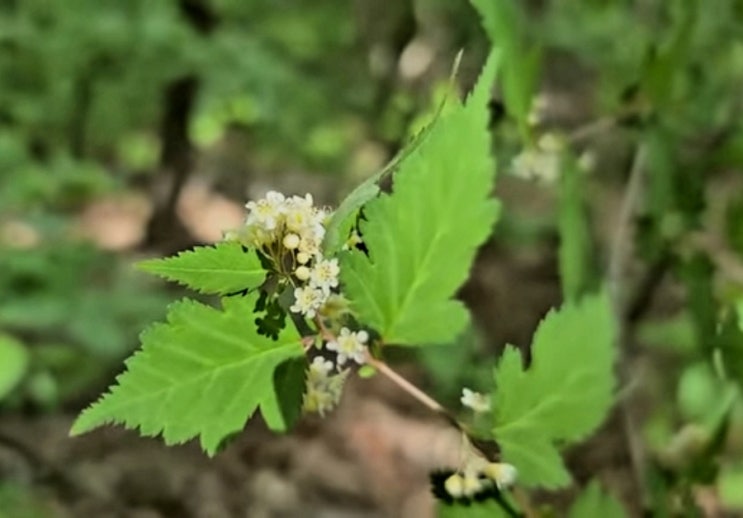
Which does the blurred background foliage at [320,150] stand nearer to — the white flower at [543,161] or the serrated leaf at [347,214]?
the white flower at [543,161]

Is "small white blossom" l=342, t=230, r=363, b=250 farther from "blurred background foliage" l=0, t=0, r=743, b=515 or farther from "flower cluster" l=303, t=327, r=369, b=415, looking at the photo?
"blurred background foliage" l=0, t=0, r=743, b=515

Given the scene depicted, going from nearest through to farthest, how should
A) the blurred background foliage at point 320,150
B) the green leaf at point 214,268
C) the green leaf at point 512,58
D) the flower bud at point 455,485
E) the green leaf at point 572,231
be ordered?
the green leaf at point 214,268 < the flower bud at point 455,485 < the green leaf at point 512,58 < the green leaf at point 572,231 < the blurred background foliage at point 320,150

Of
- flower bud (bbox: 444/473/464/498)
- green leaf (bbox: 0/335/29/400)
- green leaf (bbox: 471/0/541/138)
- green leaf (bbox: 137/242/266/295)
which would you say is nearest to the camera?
green leaf (bbox: 137/242/266/295)

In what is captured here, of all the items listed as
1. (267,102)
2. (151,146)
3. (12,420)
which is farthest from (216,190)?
(12,420)

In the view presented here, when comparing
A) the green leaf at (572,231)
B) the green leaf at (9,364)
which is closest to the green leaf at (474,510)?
the green leaf at (572,231)

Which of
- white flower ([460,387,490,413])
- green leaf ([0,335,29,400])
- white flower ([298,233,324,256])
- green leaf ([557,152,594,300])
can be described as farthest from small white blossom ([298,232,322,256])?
green leaf ([0,335,29,400])

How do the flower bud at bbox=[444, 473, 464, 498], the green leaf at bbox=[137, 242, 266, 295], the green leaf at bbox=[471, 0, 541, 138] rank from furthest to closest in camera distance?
the green leaf at bbox=[471, 0, 541, 138] < the flower bud at bbox=[444, 473, 464, 498] < the green leaf at bbox=[137, 242, 266, 295]

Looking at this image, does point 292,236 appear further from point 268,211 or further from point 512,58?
point 512,58
